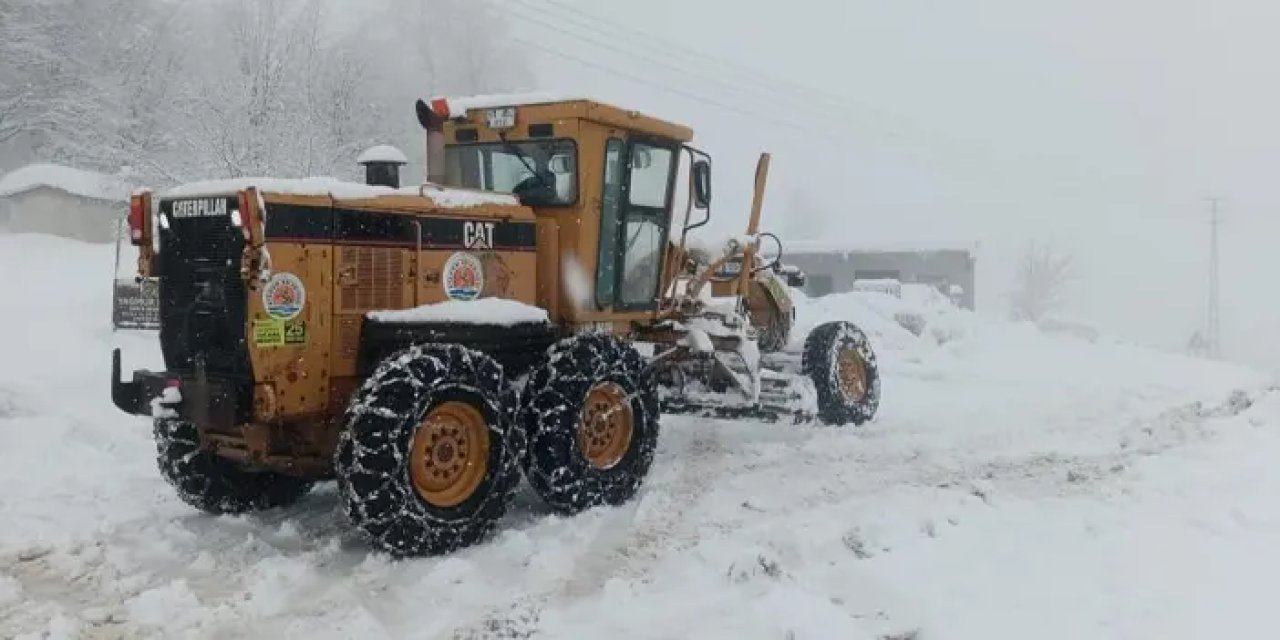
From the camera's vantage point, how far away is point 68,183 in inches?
1128

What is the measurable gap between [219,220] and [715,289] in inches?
208

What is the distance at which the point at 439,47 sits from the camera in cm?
4775

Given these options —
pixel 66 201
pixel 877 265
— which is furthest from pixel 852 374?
pixel 877 265

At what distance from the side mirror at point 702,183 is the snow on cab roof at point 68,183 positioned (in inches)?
960

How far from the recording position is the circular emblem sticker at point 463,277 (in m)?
6.50

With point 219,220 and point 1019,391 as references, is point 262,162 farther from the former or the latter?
point 219,220

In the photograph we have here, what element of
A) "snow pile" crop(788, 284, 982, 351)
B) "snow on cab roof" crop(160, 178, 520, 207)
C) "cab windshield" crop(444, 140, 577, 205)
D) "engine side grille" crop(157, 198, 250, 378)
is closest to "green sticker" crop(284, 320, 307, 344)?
"engine side grille" crop(157, 198, 250, 378)

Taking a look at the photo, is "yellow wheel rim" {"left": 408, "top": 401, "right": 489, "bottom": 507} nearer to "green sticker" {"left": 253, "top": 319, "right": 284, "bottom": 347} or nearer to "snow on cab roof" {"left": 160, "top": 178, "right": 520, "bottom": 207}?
"green sticker" {"left": 253, "top": 319, "right": 284, "bottom": 347}

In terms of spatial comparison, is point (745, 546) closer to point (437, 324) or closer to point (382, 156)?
point (437, 324)

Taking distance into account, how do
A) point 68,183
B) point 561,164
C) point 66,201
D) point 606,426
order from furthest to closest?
point 66,201, point 68,183, point 561,164, point 606,426

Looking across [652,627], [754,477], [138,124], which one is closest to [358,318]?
[652,627]

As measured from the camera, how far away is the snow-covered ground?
4.66 metres

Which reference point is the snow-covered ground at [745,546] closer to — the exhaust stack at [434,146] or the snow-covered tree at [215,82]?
the exhaust stack at [434,146]

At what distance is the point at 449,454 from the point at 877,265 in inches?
1626
